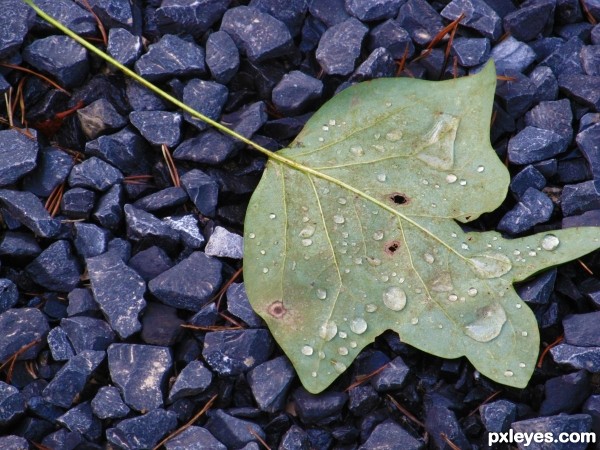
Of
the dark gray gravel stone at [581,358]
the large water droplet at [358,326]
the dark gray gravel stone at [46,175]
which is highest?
the dark gray gravel stone at [46,175]

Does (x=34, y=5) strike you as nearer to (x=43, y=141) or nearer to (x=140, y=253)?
(x=43, y=141)

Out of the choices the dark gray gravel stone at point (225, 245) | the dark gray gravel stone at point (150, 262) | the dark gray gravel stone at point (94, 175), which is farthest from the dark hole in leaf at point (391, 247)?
the dark gray gravel stone at point (94, 175)

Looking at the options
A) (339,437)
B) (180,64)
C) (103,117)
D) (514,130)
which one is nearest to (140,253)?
(103,117)

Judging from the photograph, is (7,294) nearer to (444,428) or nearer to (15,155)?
(15,155)

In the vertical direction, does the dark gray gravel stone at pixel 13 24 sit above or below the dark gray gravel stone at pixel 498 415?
above

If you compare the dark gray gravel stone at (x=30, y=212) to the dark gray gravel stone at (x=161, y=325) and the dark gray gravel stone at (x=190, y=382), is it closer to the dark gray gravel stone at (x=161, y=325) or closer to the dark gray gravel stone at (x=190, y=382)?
the dark gray gravel stone at (x=161, y=325)

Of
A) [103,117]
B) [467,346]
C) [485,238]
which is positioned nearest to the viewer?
[467,346]
